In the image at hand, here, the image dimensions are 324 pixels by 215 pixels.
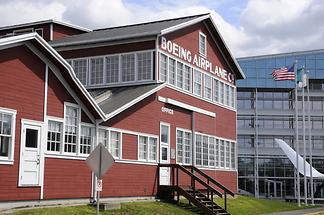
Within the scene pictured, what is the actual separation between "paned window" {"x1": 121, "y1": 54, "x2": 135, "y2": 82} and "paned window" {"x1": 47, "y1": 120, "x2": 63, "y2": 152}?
28.2 ft

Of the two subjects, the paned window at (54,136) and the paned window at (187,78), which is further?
the paned window at (187,78)

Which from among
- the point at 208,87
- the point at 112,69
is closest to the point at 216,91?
the point at 208,87

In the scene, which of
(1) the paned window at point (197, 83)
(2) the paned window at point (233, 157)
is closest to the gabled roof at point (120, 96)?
(1) the paned window at point (197, 83)

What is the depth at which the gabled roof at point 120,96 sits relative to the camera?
24609mm

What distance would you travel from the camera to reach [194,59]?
3400 cm

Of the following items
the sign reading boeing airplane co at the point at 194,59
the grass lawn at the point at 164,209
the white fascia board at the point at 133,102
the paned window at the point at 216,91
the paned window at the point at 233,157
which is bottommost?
the grass lawn at the point at 164,209

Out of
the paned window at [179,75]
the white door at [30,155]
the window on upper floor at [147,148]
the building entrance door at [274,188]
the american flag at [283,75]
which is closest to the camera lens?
the white door at [30,155]

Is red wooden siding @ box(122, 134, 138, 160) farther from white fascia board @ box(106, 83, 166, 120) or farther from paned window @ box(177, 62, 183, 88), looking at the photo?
paned window @ box(177, 62, 183, 88)

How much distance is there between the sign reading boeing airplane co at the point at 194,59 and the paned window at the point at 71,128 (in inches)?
351

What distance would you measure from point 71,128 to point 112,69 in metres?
8.24

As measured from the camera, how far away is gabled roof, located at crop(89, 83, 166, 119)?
80.7ft

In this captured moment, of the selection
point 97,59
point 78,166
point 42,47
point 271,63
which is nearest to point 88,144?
point 78,166

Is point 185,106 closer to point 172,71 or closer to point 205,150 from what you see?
point 172,71

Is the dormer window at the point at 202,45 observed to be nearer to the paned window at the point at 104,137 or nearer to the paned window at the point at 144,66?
the paned window at the point at 144,66
